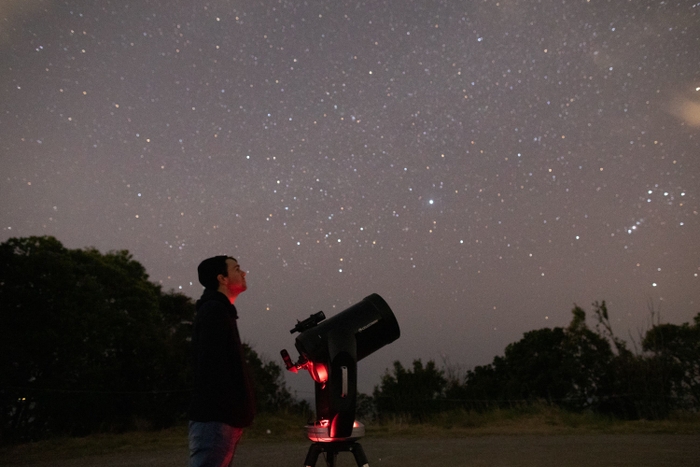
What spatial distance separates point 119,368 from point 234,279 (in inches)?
648

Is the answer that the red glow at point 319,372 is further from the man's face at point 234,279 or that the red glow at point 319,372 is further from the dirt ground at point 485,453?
the dirt ground at point 485,453

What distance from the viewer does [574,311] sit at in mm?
23219

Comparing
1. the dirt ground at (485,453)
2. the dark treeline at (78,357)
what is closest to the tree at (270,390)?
the dark treeline at (78,357)

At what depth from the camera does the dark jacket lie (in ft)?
8.60

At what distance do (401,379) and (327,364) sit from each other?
17.5 meters

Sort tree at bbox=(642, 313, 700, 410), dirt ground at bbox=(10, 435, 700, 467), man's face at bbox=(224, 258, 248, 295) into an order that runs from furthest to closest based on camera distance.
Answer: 1. tree at bbox=(642, 313, 700, 410)
2. dirt ground at bbox=(10, 435, 700, 467)
3. man's face at bbox=(224, 258, 248, 295)

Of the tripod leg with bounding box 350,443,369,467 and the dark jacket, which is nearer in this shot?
the dark jacket

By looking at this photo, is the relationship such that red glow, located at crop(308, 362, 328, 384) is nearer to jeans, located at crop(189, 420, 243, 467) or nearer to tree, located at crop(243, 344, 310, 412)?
jeans, located at crop(189, 420, 243, 467)

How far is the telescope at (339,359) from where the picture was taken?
9.18ft

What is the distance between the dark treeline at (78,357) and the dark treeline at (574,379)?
427cm

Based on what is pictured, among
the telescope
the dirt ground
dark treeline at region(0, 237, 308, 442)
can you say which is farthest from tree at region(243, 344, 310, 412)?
the telescope

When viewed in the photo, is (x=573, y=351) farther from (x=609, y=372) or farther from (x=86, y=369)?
(x=86, y=369)

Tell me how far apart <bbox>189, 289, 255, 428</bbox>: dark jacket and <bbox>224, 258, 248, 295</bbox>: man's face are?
0.23 metres

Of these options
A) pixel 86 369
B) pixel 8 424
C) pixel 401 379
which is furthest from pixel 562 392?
pixel 8 424
